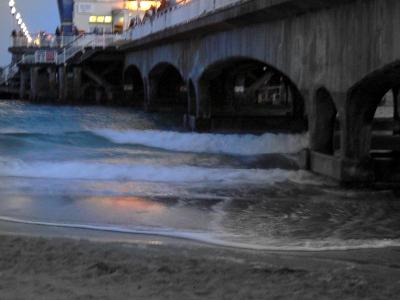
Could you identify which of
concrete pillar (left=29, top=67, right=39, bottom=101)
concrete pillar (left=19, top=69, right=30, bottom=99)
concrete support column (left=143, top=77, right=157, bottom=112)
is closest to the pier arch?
concrete support column (left=143, top=77, right=157, bottom=112)

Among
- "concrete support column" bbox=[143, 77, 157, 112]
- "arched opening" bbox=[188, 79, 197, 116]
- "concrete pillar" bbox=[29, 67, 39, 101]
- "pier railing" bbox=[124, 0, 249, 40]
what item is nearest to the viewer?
"pier railing" bbox=[124, 0, 249, 40]

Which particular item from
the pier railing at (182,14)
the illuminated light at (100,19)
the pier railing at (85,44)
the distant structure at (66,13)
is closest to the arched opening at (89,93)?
the pier railing at (85,44)

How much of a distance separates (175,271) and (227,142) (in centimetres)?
1763

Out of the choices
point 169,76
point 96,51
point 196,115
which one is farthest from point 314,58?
point 96,51

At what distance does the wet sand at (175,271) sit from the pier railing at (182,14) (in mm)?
11758

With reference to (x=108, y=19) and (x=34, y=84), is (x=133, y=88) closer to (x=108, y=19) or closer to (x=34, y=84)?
(x=34, y=84)

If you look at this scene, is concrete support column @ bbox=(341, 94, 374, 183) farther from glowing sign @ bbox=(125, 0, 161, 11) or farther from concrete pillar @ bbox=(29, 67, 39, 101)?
glowing sign @ bbox=(125, 0, 161, 11)

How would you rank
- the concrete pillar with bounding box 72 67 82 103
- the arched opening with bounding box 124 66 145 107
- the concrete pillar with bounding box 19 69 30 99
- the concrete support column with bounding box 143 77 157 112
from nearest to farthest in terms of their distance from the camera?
the concrete support column with bounding box 143 77 157 112, the arched opening with bounding box 124 66 145 107, the concrete pillar with bounding box 72 67 82 103, the concrete pillar with bounding box 19 69 30 99

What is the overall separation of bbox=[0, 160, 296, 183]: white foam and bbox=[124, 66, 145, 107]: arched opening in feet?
110

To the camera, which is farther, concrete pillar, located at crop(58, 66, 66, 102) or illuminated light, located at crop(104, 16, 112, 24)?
illuminated light, located at crop(104, 16, 112, 24)

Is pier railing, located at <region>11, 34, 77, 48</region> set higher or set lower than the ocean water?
higher

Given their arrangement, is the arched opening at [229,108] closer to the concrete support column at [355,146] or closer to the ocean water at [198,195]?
the ocean water at [198,195]

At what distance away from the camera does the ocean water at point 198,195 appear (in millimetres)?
10164

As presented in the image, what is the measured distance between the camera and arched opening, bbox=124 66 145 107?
5188 centimetres
